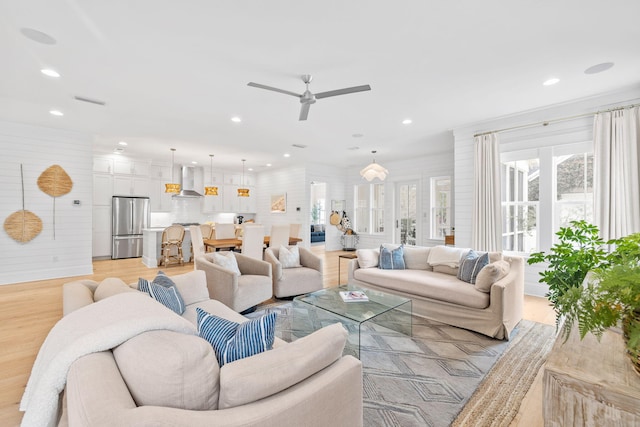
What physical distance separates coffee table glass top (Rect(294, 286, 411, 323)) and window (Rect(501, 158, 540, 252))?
110 inches

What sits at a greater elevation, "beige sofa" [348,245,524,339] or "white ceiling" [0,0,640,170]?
"white ceiling" [0,0,640,170]

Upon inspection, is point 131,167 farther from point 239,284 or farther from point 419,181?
point 419,181

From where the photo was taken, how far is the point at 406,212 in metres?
8.30

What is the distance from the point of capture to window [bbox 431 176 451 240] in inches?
293

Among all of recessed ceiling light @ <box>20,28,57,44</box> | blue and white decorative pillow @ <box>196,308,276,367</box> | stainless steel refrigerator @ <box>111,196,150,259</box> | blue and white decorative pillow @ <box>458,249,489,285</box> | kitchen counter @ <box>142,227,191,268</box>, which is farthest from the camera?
stainless steel refrigerator @ <box>111,196,150,259</box>

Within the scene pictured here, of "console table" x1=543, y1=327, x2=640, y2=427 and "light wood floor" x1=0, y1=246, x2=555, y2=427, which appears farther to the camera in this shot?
"light wood floor" x1=0, y1=246, x2=555, y2=427

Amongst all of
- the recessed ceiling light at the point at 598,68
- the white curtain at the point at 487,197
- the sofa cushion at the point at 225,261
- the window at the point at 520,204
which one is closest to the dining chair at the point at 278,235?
the sofa cushion at the point at 225,261

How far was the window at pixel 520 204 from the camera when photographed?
4484mm

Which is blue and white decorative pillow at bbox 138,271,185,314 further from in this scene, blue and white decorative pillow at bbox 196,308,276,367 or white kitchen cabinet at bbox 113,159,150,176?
white kitchen cabinet at bbox 113,159,150,176

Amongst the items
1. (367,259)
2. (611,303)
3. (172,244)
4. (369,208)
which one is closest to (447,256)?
(367,259)

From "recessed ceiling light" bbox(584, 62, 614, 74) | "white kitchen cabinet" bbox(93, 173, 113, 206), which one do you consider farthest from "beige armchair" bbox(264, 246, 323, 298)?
"white kitchen cabinet" bbox(93, 173, 113, 206)

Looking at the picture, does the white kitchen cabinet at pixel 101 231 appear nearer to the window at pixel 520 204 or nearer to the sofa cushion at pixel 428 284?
the sofa cushion at pixel 428 284

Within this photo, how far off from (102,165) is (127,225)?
1.60 m

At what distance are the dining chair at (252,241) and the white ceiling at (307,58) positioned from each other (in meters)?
1.85
